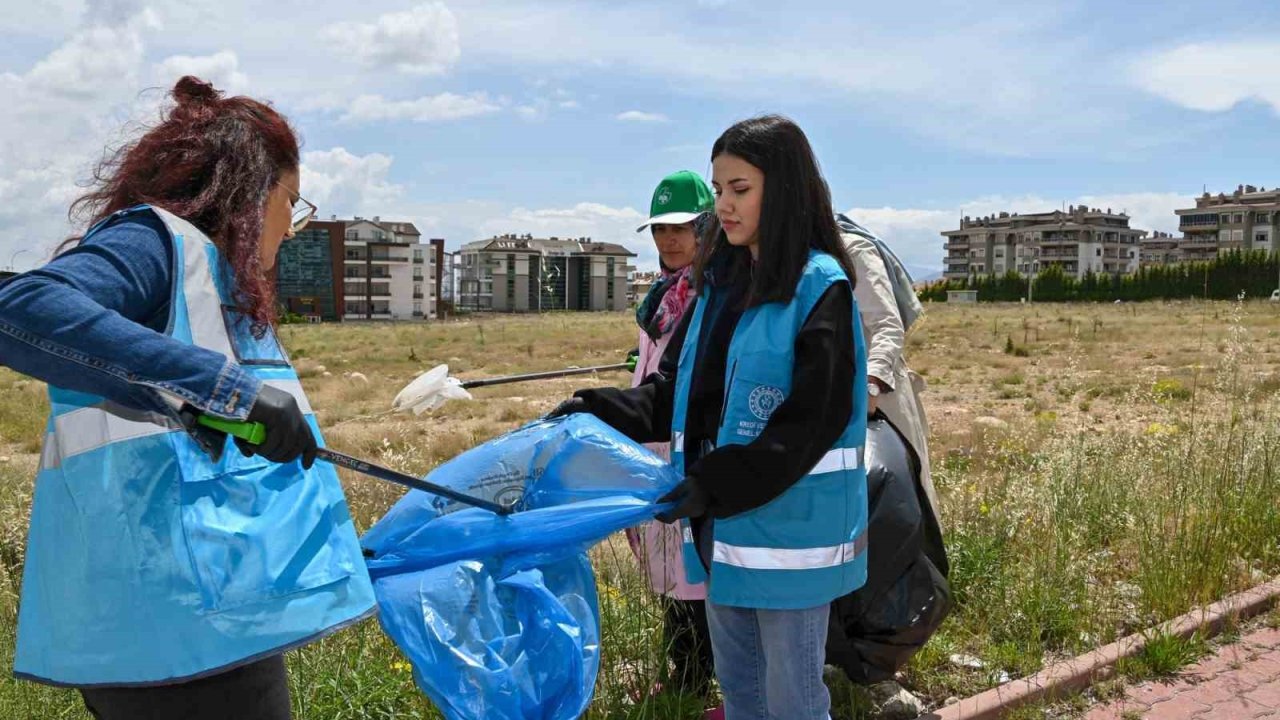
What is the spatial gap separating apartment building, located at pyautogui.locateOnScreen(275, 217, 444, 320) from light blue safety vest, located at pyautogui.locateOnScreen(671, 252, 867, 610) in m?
85.3

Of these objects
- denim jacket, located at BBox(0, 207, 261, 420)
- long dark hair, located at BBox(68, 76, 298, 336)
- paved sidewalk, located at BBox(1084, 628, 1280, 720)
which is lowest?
paved sidewalk, located at BBox(1084, 628, 1280, 720)

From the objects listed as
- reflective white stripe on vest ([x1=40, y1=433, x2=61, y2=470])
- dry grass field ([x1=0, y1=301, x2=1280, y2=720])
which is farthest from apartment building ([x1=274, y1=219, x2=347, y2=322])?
reflective white stripe on vest ([x1=40, y1=433, x2=61, y2=470])

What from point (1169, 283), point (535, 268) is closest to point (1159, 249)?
point (1169, 283)

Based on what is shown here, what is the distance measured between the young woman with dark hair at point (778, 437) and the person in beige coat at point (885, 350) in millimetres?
1086

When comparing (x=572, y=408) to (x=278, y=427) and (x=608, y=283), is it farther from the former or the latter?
(x=608, y=283)

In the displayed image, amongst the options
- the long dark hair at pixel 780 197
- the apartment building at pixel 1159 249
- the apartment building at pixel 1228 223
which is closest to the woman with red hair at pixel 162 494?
the long dark hair at pixel 780 197

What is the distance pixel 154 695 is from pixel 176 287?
0.66 m

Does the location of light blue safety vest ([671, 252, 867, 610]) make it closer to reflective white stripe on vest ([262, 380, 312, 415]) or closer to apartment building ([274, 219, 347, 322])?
reflective white stripe on vest ([262, 380, 312, 415])

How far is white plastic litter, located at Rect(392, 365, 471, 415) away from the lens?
2789 millimetres

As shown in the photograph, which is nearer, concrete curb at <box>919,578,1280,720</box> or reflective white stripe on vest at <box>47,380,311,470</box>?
reflective white stripe on vest at <box>47,380,311,470</box>

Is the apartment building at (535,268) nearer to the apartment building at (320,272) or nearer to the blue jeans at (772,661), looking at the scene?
the apartment building at (320,272)

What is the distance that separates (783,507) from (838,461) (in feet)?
0.53

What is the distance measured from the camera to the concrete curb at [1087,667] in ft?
10.8

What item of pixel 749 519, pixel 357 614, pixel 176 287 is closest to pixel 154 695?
pixel 357 614
